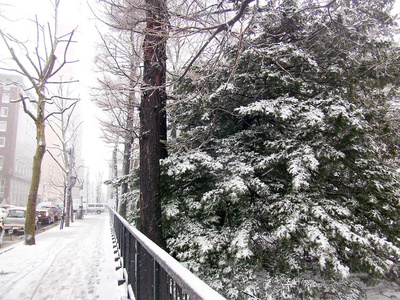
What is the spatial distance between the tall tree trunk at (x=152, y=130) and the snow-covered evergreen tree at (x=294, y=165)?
0.37 m

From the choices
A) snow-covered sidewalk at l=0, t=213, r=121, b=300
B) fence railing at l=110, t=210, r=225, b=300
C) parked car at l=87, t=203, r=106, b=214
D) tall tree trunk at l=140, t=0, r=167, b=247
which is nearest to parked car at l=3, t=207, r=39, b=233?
snow-covered sidewalk at l=0, t=213, r=121, b=300

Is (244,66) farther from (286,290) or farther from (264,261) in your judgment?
(286,290)

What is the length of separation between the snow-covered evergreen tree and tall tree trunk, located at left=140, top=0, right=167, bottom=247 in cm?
37

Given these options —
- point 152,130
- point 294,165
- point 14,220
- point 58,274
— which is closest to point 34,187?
point 58,274

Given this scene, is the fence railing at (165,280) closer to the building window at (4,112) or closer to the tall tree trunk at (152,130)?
the tall tree trunk at (152,130)

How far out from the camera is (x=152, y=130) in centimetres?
602

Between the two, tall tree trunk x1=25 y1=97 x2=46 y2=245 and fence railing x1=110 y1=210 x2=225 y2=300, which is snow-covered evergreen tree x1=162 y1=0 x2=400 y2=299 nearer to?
fence railing x1=110 y1=210 x2=225 y2=300

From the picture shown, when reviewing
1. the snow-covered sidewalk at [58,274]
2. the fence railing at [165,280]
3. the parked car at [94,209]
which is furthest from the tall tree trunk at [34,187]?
the parked car at [94,209]

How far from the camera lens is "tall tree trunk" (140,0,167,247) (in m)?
5.56

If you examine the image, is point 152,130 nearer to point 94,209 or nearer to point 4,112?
point 94,209

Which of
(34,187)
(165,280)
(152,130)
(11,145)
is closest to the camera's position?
(165,280)

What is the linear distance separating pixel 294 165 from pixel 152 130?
2.95 m

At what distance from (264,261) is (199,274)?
1.47 m

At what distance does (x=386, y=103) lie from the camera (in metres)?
7.29
